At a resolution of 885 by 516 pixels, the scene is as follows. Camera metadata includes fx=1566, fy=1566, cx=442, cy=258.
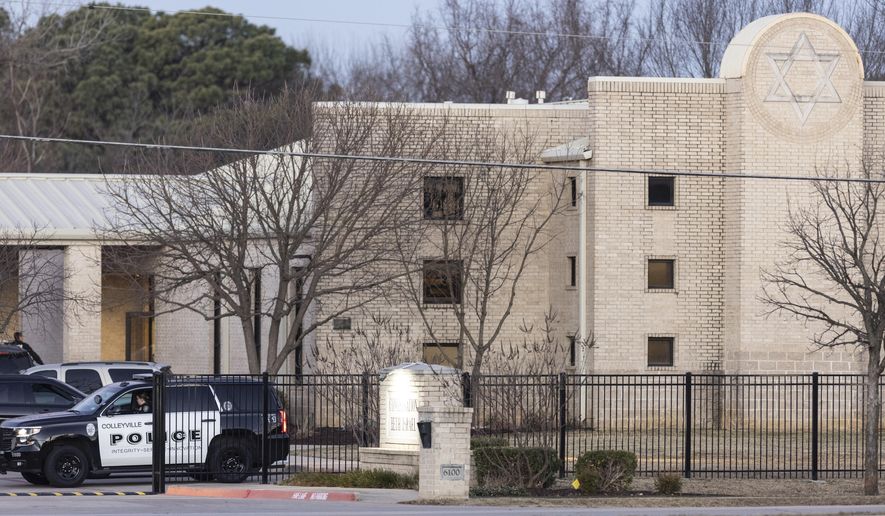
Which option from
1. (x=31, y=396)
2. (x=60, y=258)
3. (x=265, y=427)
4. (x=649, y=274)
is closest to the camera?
(x=265, y=427)

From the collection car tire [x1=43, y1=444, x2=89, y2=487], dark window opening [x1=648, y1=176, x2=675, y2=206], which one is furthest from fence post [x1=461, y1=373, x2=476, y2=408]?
dark window opening [x1=648, y1=176, x2=675, y2=206]

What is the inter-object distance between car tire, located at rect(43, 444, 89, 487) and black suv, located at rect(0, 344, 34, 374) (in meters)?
8.49

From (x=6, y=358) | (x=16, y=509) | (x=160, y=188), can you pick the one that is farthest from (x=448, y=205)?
(x=16, y=509)

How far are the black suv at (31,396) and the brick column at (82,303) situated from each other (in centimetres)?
1238

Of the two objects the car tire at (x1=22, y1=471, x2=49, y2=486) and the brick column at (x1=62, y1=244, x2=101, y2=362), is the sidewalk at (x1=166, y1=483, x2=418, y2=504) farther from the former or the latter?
the brick column at (x1=62, y1=244, x2=101, y2=362)

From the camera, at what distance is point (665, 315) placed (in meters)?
36.8

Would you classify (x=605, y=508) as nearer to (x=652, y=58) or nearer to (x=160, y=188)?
(x=160, y=188)

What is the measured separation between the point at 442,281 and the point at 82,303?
384 inches

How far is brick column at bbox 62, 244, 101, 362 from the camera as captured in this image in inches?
1609

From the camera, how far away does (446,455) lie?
2197 centimetres

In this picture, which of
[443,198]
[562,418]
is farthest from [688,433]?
[443,198]

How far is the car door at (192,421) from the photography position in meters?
25.2

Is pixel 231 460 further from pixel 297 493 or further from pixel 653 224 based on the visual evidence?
pixel 653 224

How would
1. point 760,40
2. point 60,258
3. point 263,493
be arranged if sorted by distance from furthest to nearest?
point 60,258 < point 760,40 < point 263,493
